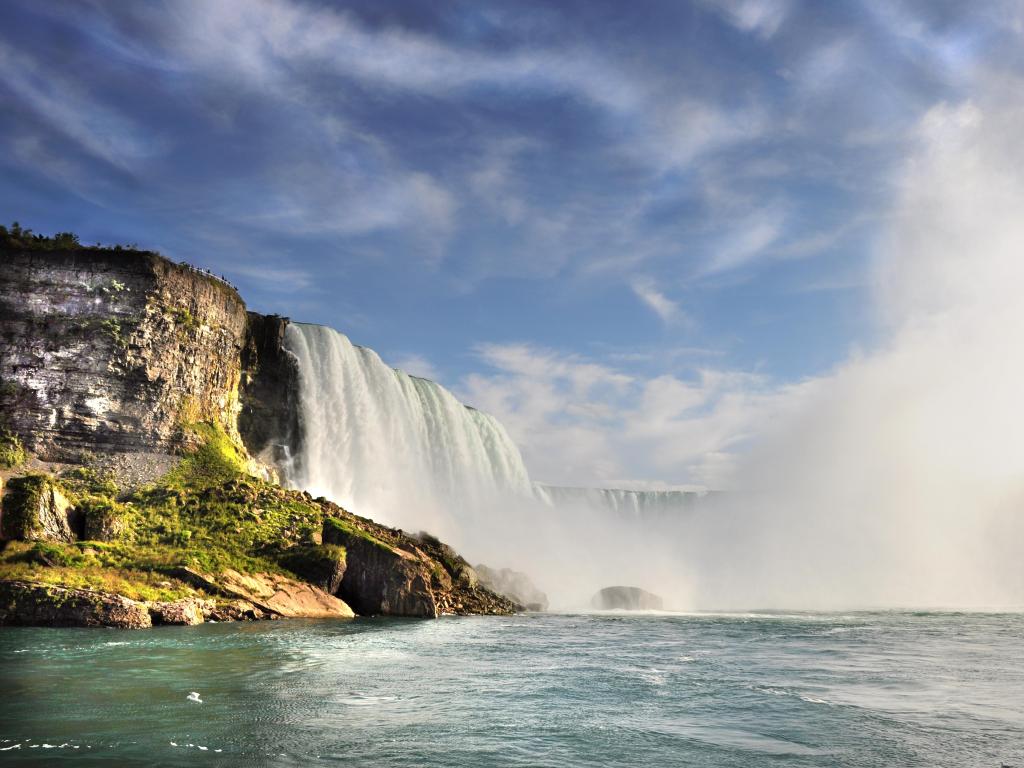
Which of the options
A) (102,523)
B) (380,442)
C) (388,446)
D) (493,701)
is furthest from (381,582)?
(493,701)

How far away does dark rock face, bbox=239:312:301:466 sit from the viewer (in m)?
70.4

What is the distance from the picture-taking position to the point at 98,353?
57.8 m

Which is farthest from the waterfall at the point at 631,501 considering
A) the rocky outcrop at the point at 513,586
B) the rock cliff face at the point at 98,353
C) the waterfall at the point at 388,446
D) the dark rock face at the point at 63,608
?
the dark rock face at the point at 63,608

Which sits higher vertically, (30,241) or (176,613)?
(30,241)

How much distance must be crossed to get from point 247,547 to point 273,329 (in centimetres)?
2944

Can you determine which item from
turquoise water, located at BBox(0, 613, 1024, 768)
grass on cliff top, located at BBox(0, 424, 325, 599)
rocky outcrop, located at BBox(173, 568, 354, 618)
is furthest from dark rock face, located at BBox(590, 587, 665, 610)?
turquoise water, located at BBox(0, 613, 1024, 768)

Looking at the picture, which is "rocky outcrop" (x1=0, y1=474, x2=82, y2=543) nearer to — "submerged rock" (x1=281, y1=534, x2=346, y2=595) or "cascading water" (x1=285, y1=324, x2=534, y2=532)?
"submerged rock" (x1=281, y1=534, x2=346, y2=595)

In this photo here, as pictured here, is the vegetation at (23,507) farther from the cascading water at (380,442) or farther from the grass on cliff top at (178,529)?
the cascading water at (380,442)

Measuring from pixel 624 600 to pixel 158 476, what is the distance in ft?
133

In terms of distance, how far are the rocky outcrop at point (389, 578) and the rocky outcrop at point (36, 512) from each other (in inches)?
584

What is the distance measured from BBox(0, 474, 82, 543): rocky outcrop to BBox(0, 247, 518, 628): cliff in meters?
0.08

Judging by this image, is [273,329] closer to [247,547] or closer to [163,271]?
[163,271]

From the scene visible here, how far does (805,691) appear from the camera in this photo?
2081 cm

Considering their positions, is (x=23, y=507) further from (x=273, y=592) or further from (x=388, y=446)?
(x=388, y=446)
